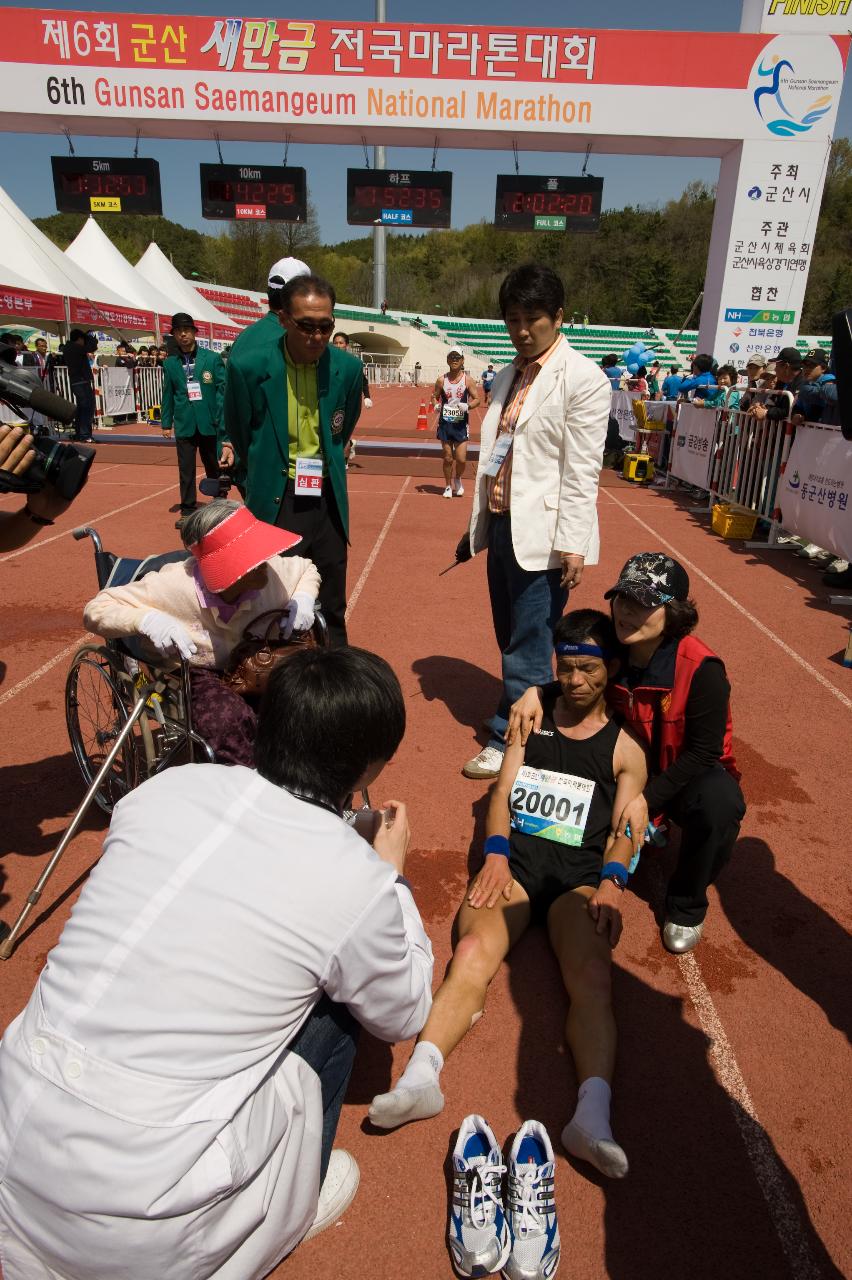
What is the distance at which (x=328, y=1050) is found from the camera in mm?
1575

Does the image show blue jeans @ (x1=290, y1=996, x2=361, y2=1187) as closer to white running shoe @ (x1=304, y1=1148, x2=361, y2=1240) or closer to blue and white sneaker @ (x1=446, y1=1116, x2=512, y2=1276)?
white running shoe @ (x1=304, y1=1148, x2=361, y2=1240)

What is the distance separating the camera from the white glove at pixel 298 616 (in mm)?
2755

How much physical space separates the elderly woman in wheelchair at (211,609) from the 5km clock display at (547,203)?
1348 centimetres

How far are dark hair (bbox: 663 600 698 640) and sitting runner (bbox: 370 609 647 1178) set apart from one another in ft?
0.61

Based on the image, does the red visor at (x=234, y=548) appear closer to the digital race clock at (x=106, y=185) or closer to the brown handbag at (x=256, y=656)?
the brown handbag at (x=256, y=656)

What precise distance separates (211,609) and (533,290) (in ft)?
5.56

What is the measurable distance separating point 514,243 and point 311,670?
8418cm

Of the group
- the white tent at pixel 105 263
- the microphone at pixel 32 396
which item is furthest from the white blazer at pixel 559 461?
the white tent at pixel 105 263

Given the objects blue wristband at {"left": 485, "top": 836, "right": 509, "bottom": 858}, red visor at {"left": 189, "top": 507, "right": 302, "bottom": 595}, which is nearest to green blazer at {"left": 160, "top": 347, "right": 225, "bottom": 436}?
red visor at {"left": 189, "top": 507, "right": 302, "bottom": 595}

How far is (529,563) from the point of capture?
3.23 meters

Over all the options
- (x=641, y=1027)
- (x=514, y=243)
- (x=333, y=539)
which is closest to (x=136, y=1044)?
(x=641, y=1027)

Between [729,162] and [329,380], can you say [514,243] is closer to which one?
[729,162]

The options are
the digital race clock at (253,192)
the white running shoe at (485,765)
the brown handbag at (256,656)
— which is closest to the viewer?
the brown handbag at (256,656)

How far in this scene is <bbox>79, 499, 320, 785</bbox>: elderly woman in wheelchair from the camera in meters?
2.50
